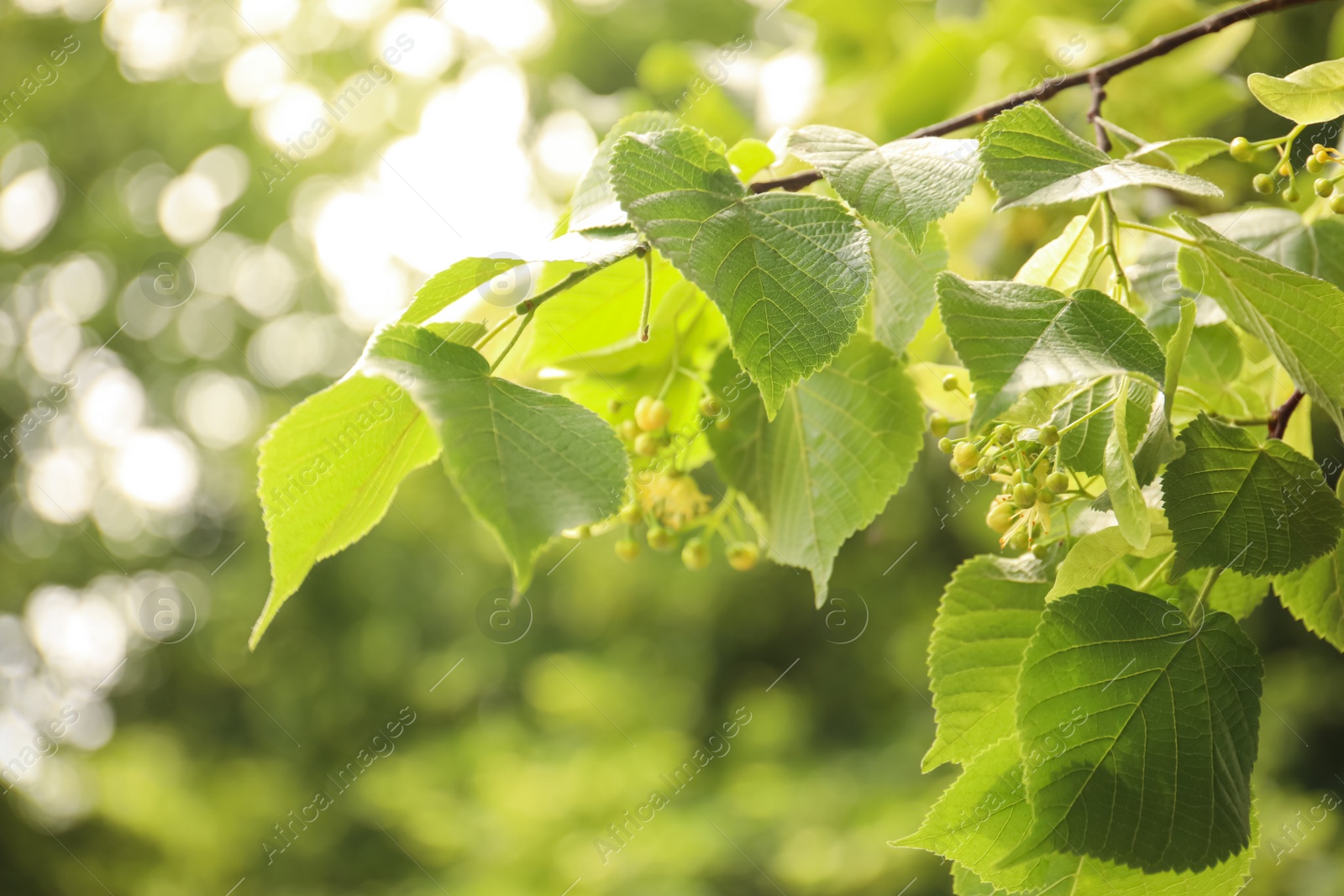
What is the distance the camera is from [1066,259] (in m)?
0.49

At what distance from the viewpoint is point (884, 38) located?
1.22m

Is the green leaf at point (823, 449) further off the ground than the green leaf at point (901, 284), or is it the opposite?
the green leaf at point (901, 284)

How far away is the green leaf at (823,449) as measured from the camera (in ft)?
1.81

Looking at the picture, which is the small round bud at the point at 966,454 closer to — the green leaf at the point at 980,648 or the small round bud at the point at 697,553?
the green leaf at the point at 980,648

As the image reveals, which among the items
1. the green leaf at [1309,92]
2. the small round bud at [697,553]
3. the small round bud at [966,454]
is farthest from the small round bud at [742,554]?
the green leaf at [1309,92]

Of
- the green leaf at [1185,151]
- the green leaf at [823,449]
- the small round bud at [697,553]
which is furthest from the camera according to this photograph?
the small round bud at [697,553]

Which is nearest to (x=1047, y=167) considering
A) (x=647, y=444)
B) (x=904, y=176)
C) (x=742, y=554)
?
(x=904, y=176)

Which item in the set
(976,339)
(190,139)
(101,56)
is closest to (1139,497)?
(976,339)

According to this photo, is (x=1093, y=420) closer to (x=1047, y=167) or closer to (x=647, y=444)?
(x=1047, y=167)

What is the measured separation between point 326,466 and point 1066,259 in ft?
1.24

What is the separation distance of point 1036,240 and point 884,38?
0.34m

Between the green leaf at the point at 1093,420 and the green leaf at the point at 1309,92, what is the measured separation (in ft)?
0.48

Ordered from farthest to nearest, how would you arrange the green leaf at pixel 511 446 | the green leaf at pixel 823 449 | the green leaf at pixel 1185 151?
the green leaf at pixel 823 449 < the green leaf at pixel 1185 151 < the green leaf at pixel 511 446

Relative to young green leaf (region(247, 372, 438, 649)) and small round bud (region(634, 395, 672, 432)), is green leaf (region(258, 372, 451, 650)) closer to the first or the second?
young green leaf (region(247, 372, 438, 649))
